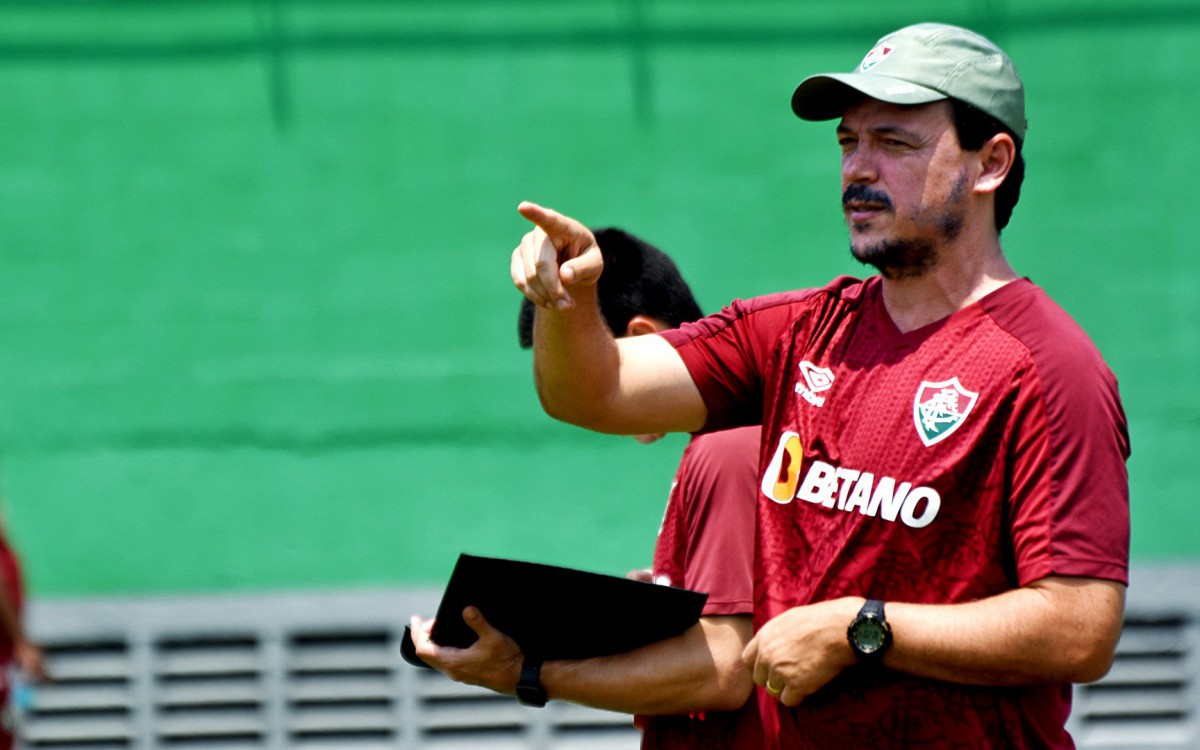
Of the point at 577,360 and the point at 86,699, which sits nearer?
the point at 577,360

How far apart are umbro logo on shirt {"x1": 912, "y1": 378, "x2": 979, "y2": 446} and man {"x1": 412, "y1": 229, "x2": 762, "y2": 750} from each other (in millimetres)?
498

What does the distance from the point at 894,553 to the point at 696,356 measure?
1.64ft

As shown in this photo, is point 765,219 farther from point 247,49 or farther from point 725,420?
point 725,420

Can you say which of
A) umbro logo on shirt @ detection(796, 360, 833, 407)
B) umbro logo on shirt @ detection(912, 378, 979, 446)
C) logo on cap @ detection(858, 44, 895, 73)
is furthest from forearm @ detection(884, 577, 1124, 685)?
logo on cap @ detection(858, 44, 895, 73)

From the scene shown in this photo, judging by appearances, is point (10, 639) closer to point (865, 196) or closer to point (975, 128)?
point (865, 196)

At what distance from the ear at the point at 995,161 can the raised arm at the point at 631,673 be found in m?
0.86

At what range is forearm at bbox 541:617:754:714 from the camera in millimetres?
2512

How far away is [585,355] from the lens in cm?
239

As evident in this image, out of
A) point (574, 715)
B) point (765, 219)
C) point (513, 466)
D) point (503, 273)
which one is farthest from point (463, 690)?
point (765, 219)

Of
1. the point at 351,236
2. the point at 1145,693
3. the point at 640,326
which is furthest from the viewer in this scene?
Answer: the point at 351,236

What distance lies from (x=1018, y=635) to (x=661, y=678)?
0.67m

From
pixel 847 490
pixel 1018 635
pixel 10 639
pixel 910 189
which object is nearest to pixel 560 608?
pixel 847 490

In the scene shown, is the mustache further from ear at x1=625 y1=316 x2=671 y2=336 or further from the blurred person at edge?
the blurred person at edge

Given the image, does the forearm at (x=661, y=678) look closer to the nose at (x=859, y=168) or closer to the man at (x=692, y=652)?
the man at (x=692, y=652)
